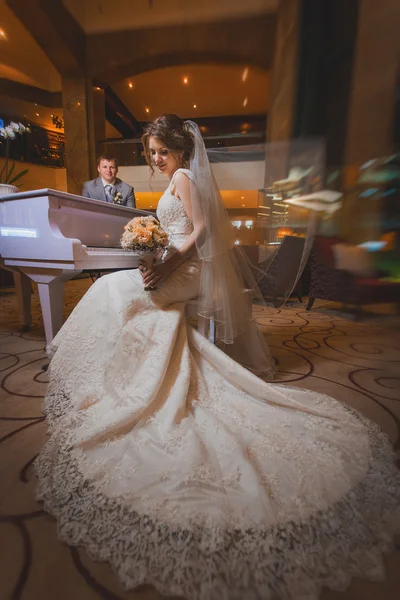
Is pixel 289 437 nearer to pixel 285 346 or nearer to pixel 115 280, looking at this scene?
pixel 115 280

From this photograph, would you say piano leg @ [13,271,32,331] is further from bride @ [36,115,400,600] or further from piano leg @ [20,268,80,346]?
bride @ [36,115,400,600]

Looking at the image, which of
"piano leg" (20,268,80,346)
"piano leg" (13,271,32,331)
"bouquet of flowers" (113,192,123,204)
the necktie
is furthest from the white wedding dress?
the necktie

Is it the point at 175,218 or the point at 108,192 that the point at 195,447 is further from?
the point at 108,192

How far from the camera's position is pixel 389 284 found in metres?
2.96

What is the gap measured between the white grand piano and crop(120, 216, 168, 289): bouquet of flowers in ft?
2.09

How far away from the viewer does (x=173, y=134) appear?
4.57ft

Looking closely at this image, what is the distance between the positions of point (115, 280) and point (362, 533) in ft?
4.08

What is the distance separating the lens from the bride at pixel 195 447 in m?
0.65

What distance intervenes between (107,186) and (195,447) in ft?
9.47

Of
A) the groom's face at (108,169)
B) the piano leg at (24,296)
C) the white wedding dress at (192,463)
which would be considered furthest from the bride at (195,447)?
the groom's face at (108,169)

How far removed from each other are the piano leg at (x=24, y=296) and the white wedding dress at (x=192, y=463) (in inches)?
56.5

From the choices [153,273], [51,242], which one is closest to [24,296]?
[51,242]

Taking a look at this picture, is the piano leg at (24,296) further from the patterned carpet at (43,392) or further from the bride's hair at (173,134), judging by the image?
the bride's hair at (173,134)

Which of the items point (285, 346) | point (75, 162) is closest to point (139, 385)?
point (285, 346)
